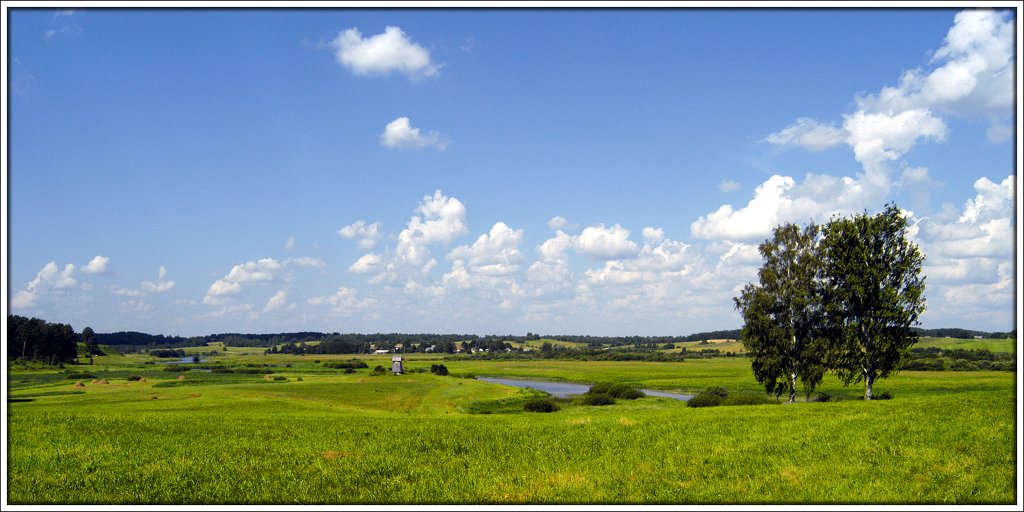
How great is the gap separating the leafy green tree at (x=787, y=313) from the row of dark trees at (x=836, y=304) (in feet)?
0.33

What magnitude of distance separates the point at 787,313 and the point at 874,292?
354 inches

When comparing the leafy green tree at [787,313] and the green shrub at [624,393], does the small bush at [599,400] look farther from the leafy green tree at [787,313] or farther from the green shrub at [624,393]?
the leafy green tree at [787,313]

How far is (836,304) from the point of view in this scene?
6225 centimetres

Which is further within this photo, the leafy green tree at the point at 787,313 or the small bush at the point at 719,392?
the small bush at the point at 719,392

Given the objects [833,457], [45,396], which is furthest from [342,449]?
[45,396]

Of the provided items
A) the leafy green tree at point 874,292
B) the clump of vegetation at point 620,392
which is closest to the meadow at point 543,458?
the leafy green tree at point 874,292

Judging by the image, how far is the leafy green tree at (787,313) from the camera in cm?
6462

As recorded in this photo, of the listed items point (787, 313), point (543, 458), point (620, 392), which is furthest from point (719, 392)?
point (543, 458)

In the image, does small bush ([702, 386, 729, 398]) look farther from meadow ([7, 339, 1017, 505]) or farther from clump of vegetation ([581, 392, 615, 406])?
meadow ([7, 339, 1017, 505])

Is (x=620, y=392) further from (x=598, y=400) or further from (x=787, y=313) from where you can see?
(x=787, y=313)

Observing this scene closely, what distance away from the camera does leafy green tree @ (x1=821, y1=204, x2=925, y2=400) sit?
58625 mm

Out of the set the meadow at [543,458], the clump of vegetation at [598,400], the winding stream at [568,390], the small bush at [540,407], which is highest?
the meadow at [543,458]

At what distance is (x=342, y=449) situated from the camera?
28.3m

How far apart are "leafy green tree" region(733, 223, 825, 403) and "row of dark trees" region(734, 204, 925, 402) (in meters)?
0.10
